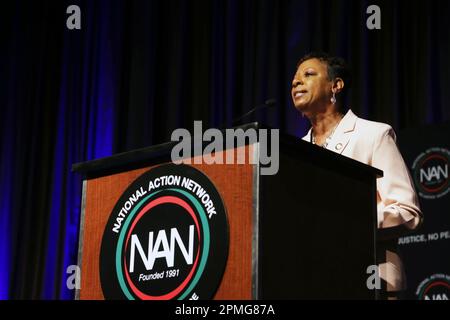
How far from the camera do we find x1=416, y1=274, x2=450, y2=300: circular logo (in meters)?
3.07

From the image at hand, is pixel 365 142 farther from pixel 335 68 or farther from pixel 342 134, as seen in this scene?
pixel 335 68

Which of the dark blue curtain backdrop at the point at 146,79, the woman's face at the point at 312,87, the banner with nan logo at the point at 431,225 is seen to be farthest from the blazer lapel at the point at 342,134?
the dark blue curtain backdrop at the point at 146,79

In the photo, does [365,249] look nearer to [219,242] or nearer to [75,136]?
[219,242]

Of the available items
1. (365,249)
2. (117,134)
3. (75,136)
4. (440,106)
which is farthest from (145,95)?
(365,249)

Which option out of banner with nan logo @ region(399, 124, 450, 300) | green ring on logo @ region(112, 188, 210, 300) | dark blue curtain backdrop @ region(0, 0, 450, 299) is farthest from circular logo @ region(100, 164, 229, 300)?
dark blue curtain backdrop @ region(0, 0, 450, 299)

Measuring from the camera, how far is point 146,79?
5.06 metres

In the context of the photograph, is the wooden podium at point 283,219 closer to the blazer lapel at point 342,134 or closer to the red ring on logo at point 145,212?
the red ring on logo at point 145,212

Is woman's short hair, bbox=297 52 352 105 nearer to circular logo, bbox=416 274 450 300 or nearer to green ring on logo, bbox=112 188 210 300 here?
circular logo, bbox=416 274 450 300

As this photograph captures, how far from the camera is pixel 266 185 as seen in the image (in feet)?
4.90

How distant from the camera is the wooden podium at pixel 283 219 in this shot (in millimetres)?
1473

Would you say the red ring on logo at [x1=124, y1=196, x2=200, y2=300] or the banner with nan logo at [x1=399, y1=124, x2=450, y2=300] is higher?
the banner with nan logo at [x1=399, y1=124, x2=450, y2=300]

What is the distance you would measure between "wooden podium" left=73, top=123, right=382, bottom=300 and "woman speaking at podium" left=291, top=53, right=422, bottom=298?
27 cm

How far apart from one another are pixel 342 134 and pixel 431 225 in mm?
949

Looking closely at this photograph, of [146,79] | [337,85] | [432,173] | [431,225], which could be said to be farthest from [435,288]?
[146,79]
